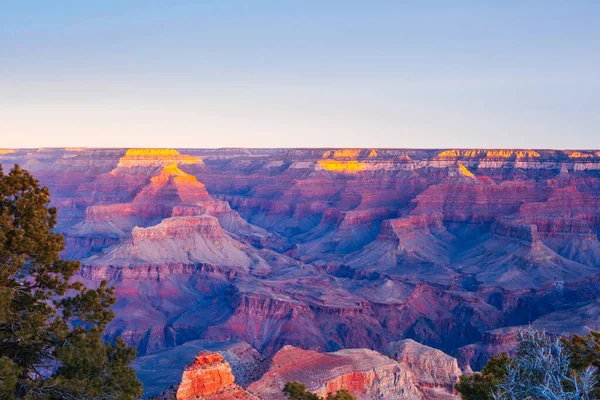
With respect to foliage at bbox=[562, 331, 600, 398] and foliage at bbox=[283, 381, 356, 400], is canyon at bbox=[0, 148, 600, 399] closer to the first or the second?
foliage at bbox=[283, 381, 356, 400]

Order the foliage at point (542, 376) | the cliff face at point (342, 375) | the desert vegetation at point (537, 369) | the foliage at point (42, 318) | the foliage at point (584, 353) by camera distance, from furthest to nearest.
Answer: the cliff face at point (342, 375) < the foliage at point (584, 353) < the foliage at point (42, 318) < the desert vegetation at point (537, 369) < the foliage at point (542, 376)

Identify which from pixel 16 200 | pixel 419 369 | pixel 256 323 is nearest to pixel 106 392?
pixel 16 200

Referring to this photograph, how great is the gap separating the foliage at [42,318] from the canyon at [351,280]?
13012 mm

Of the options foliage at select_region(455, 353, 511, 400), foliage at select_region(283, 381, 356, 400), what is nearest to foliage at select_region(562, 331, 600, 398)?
foliage at select_region(455, 353, 511, 400)

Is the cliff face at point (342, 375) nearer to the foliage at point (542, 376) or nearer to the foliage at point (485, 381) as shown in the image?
the foliage at point (485, 381)

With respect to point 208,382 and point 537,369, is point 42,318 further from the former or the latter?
point 537,369

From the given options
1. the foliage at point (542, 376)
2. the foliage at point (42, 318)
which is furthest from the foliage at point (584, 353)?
the foliage at point (42, 318)

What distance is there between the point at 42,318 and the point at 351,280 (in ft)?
355

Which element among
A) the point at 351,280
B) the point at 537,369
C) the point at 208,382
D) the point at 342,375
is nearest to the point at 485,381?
the point at 537,369

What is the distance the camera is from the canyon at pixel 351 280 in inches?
2395

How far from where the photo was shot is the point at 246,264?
14012 centimetres

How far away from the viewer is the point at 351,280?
426 feet

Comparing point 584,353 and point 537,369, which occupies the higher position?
point 537,369

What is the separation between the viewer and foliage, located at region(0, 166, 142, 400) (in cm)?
→ 2305
